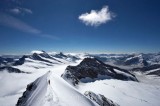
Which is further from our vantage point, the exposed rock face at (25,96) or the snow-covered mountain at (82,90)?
the exposed rock face at (25,96)

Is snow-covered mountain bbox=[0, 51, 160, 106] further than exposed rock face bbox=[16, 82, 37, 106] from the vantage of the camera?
No

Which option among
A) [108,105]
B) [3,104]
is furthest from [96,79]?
[108,105]

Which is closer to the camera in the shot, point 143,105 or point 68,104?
point 68,104

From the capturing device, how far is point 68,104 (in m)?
35.7

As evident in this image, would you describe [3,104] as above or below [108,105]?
below

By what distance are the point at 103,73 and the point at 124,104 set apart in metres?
78.8

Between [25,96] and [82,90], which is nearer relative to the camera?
[25,96]

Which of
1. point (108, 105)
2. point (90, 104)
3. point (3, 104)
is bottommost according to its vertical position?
point (3, 104)

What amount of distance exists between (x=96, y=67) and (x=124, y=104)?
83.2 meters

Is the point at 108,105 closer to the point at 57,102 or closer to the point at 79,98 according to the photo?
the point at 79,98

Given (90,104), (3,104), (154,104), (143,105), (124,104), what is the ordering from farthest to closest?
(3,104), (154,104), (143,105), (124,104), (90,104)

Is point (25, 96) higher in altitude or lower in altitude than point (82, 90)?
higher

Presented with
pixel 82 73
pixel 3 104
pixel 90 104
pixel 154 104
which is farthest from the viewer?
pixel 82 73

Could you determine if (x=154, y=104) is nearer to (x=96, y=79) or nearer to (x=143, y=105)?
(x=143, y=105)
